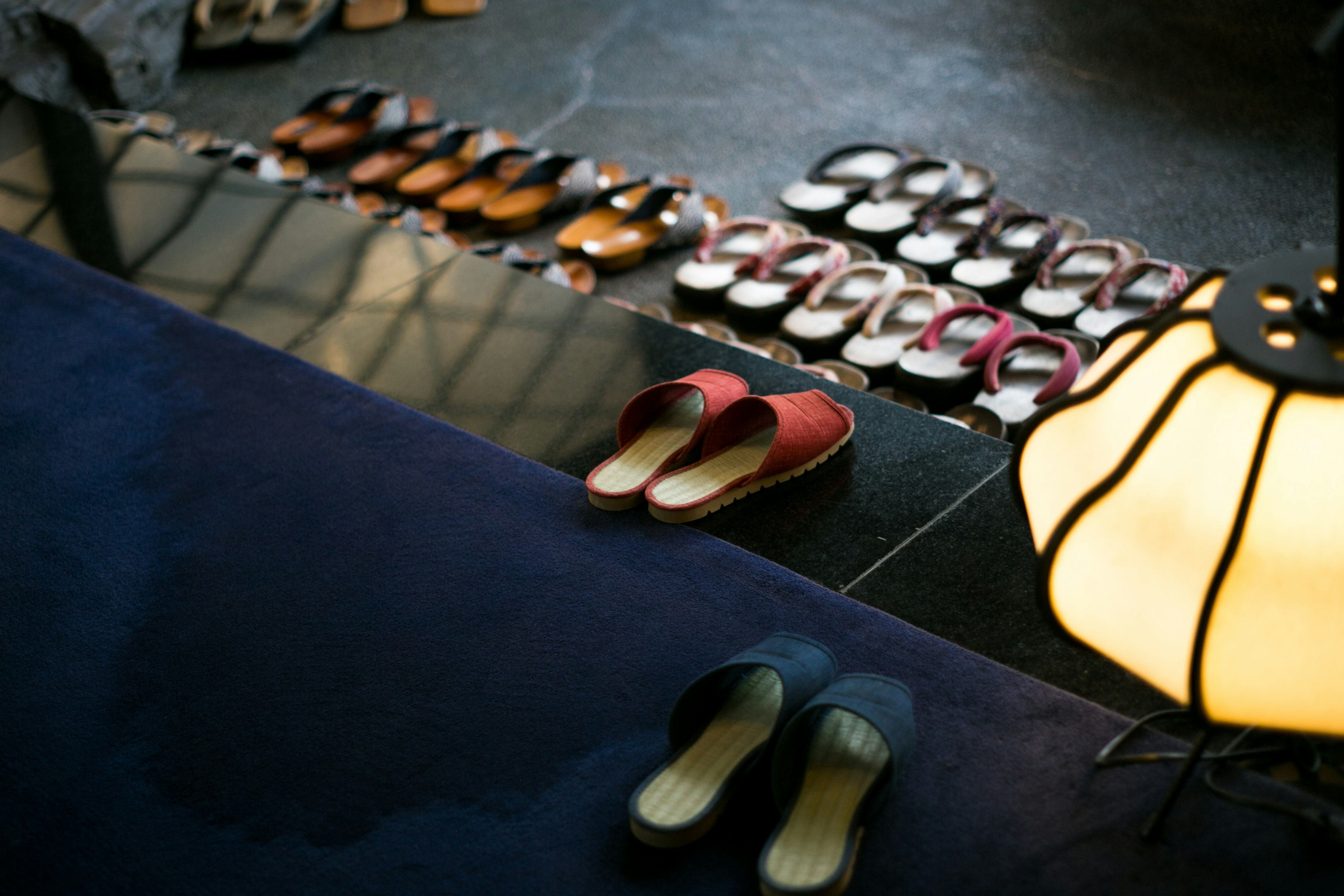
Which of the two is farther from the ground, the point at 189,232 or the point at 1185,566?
the point at 1185,566

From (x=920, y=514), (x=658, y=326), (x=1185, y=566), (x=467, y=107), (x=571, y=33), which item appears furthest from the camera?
(x=571, y=33)

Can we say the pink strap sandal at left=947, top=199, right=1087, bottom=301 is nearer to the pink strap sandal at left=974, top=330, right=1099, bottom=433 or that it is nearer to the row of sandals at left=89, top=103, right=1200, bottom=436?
the row of sandals at left=89, top=103, right=1200, bottom=436

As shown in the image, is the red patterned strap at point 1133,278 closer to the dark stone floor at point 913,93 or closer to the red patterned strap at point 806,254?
the dark stone floor at point 913,93

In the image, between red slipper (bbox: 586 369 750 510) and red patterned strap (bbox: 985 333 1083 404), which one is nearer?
red slipper (bbox: 586 369 750 510)

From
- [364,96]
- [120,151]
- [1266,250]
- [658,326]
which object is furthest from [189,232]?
[1266,250]

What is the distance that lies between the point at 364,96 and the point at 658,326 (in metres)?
1.84

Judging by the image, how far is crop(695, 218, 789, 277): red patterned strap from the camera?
7.91ft

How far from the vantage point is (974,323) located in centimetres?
208

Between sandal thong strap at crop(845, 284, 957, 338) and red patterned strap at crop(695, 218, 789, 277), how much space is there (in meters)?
0.33

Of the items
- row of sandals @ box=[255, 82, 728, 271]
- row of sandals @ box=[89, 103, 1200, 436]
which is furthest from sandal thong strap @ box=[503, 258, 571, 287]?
row of sandals @ box=[255, 82, 728, 271]

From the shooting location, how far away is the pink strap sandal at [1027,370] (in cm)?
186

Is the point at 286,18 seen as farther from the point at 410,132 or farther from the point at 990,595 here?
the point at 990,595

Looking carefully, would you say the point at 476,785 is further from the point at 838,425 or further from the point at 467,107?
the point at 467,107

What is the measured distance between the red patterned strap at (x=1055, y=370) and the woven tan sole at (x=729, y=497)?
1.54ft
